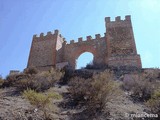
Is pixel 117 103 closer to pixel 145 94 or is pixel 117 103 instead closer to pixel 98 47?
pixel 145 94

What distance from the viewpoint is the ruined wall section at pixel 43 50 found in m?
21.9

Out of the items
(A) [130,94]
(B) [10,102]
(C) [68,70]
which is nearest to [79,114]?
(B) [10,102]

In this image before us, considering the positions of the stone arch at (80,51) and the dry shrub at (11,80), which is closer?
the dry shrub at (11,80)

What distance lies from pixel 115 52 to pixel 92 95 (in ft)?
39.2

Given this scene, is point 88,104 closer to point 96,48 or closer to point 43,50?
point 96,48

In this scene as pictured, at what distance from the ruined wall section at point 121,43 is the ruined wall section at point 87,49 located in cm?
99

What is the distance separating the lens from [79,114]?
803 centimetres

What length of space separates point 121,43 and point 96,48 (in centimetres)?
273

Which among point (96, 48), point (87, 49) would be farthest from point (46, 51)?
point (96, 48)

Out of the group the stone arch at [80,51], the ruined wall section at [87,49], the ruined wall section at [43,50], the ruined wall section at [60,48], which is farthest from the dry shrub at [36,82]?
the ruined wall section at [60,48]

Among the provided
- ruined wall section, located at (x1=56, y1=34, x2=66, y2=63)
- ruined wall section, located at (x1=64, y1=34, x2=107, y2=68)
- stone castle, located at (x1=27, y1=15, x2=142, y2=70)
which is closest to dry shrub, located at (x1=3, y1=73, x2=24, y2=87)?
stone castle, located at (x1=27, y1=15, x2=142, y2=70)

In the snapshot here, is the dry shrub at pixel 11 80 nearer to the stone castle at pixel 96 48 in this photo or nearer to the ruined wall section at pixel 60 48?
the stone castle at pixel 96 48

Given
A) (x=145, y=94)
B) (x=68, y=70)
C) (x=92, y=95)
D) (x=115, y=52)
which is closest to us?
(x=92, y=95)

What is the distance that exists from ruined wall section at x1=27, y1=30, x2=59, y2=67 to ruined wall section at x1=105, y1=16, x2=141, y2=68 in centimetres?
620
